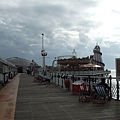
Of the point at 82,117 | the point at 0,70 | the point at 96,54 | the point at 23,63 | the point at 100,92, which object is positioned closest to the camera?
the point at 82,117

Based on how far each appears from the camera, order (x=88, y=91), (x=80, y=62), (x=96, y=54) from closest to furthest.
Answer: (x=88, y=91) < (x=80, y=62) < (x=96, y=54)

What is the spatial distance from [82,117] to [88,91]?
4.79m

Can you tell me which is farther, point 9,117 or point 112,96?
point 112,96

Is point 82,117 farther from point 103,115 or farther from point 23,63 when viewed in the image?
point 23,63

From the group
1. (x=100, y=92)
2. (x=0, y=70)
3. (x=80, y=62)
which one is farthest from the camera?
(x=80, y=62)

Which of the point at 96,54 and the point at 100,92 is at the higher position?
the point at 96,54

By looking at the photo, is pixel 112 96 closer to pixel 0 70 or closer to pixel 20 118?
pixel 20 118

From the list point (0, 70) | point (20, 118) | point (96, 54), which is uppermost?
point (96, 54)

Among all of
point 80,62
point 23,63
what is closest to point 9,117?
point 80,62

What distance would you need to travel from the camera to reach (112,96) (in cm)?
1317

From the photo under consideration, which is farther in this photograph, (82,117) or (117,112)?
(117,112)

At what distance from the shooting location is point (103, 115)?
28.2 feet

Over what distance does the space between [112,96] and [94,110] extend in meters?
3.84

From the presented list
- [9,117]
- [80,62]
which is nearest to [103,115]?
[9,117]
